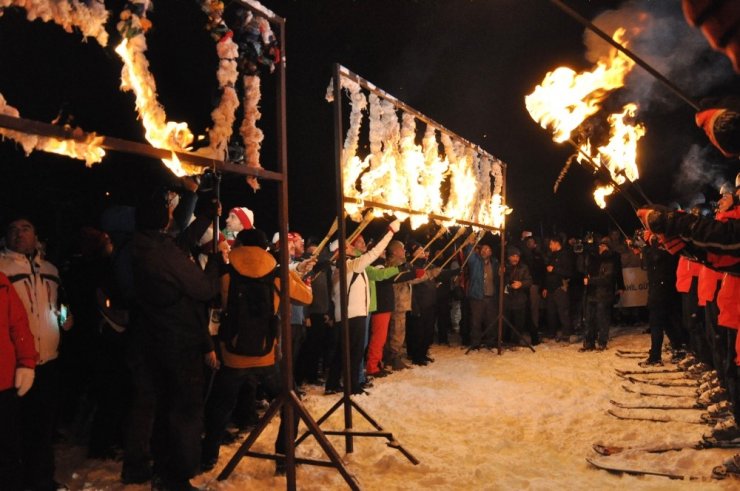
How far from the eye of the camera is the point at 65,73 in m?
14.3

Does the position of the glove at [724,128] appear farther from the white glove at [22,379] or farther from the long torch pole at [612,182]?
the white glove at [22,379]

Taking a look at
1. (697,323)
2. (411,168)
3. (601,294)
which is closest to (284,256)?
(411,168)

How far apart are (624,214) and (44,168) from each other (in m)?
20.9

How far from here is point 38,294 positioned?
4.34 m

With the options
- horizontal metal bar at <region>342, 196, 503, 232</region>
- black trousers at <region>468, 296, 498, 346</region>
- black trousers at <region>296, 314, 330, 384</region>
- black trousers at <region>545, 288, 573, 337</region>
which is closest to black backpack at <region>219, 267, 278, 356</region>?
horizontal metal bar at <region>342, 196, 503, 232</region>

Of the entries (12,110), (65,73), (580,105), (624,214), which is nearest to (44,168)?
(65,73)

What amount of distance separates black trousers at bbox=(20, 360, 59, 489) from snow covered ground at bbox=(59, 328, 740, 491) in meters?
0.49

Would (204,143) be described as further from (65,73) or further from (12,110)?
(65,73)

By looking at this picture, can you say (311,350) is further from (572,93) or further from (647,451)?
(572,93)

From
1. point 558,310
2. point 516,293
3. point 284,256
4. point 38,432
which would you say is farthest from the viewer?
point 558,310

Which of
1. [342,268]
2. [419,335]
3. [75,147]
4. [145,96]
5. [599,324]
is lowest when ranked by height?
[419,335]

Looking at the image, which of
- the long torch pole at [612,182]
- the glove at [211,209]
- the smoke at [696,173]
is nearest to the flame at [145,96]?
the glove at [211,209]

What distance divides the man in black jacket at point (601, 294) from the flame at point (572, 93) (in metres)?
7.24

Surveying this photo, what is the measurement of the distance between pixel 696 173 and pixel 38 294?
76.1 ft
